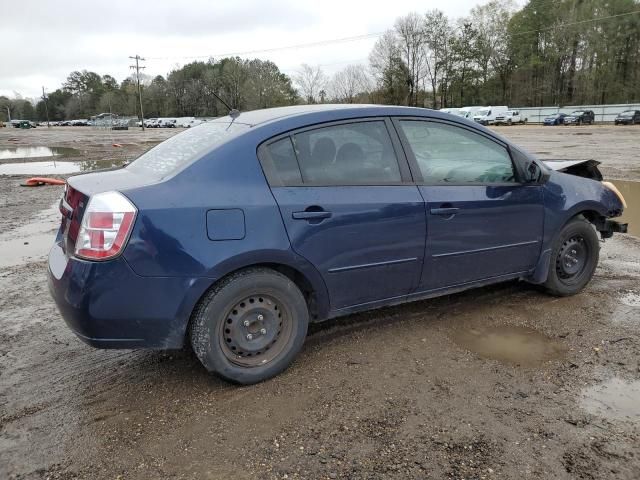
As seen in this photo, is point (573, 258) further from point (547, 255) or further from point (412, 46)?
point (412, 46)

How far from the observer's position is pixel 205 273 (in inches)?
111

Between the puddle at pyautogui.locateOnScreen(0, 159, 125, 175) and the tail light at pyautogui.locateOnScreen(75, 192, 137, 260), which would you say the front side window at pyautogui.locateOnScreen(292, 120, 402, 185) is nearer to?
the tail light at pyautogui.locateOnScreen(75, 192, 137, 260)

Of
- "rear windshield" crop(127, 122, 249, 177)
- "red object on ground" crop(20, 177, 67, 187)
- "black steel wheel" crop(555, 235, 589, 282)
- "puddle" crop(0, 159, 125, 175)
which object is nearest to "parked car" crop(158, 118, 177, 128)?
"puddle" crop(0, 159, 125, 175)

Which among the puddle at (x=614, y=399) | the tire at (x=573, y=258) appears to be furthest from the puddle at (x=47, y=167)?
the puddle at (x=614, y=399)

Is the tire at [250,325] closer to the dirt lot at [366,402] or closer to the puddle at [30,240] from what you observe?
the dirt lot at [366,402]

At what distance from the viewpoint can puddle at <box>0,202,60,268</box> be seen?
20.1 ft

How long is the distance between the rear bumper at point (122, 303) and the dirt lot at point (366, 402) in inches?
18.1

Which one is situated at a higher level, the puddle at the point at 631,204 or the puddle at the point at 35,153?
the puddle at the point at 35,153

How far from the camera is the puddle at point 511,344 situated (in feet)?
11.4

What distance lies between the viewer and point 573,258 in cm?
450

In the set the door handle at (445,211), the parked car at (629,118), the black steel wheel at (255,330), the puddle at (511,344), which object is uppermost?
the parked car at (629,118)

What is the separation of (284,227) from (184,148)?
95 centimetres

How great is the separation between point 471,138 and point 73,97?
5759 inches

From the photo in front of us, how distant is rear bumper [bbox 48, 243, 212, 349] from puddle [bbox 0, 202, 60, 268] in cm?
381
